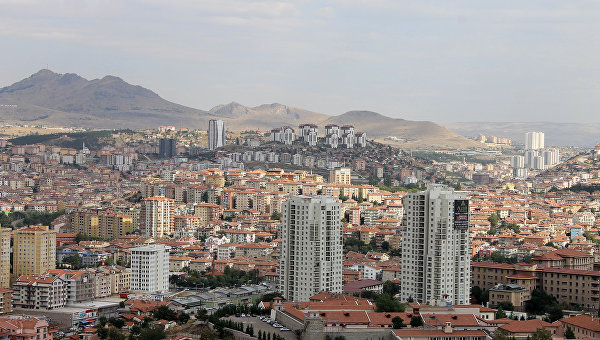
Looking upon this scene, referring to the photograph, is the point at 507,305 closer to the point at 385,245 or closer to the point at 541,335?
the point at 541,335

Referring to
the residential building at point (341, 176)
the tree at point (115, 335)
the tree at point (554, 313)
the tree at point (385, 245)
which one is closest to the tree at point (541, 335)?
the tree at point (554, 313)

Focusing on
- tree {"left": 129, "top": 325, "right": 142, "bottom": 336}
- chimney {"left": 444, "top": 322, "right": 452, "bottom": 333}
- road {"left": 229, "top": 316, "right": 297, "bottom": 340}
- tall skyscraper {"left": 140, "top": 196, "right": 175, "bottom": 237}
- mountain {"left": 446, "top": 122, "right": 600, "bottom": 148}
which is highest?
mountain {"left": 446, "top": 122, "right": 600, "bottom": 148}

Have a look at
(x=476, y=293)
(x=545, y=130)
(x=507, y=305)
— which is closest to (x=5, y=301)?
(x=476, y=293)

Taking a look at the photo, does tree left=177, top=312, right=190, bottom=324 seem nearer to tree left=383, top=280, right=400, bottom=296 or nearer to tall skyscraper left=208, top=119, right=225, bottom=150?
tree left=383, top=280, right=400, bottom=296

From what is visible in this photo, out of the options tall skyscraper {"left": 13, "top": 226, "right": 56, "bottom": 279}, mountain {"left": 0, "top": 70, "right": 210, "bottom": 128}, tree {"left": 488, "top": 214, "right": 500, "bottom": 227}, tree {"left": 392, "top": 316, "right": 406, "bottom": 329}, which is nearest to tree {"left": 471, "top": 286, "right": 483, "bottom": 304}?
tree {"left": 392, "top": 316, "right": 406, "bottom": 329}

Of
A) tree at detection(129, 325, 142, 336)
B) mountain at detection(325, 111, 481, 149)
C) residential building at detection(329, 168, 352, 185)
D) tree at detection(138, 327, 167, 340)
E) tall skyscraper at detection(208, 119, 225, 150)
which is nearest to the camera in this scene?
tree at detection(138, 327, 167, 340)

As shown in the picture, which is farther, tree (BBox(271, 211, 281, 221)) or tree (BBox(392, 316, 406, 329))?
tree (BBox(271, 211, 281, 221))

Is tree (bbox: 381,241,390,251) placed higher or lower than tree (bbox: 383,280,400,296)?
higher

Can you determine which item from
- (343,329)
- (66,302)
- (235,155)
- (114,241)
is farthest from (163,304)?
(235,155)
